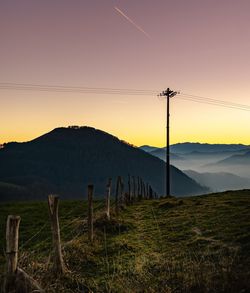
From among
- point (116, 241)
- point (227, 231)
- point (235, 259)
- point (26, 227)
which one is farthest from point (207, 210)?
point (235, 259)

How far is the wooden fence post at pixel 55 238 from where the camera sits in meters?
11.0

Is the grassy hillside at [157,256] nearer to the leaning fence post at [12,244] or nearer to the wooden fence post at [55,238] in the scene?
the wooden fence post at [55,238]

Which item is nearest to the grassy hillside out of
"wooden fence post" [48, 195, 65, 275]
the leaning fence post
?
"wooden fence post" [48, 195, 65, 275]

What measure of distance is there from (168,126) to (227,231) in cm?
3079

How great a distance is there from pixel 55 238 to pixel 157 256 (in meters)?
3.93

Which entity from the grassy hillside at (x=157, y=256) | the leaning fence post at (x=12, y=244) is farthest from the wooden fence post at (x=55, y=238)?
the leaning fence post at (x=12, y=244)

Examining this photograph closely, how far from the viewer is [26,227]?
2708cm

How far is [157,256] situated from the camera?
1337 centimetres

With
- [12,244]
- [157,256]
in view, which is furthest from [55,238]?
[157,256]

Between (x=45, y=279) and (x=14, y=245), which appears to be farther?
(x=45, y=279)

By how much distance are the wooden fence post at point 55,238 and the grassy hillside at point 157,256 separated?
35 cm

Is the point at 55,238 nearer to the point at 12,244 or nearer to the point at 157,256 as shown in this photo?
the point at 12,244

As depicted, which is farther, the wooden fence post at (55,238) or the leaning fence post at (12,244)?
the wooden fence post at (55,238)

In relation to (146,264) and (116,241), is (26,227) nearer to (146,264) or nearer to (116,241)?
(116,241)
